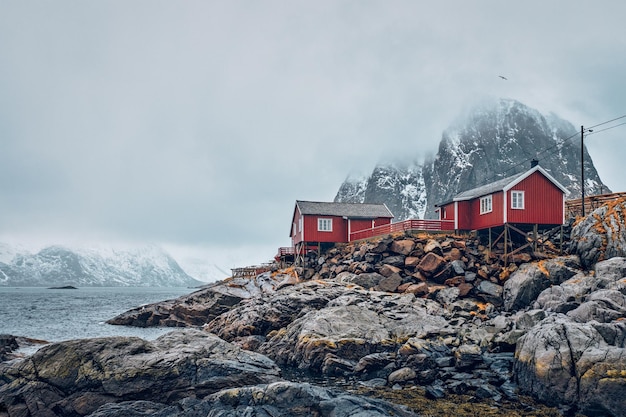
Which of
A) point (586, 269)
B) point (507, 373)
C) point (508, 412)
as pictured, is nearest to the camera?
point (508, 412)

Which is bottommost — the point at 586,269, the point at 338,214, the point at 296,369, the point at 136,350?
the point at 296,369

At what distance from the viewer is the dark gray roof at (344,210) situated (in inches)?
2105

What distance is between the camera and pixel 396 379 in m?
21.5

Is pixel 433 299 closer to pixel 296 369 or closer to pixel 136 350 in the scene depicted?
pixel 296 369

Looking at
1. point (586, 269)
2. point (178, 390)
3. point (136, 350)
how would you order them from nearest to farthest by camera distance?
point (178, 390) < point (136, 350) < point (586, 269)

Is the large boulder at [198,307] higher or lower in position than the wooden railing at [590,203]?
Result: lower

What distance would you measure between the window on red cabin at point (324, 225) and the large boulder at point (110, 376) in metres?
32.6

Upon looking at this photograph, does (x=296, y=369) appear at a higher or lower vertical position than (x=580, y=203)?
lower

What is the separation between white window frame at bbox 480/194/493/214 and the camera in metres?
40.9

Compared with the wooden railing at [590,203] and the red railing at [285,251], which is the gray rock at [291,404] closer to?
the wooden railing at [590,203]

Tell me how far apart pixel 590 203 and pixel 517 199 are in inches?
494

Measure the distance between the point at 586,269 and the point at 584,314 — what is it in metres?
12.5

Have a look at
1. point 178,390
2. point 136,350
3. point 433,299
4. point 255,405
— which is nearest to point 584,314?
point 433,299

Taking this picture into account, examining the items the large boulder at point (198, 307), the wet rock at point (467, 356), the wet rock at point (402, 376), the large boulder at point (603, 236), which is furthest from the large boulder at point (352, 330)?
the large boulder at point (198, 307)
